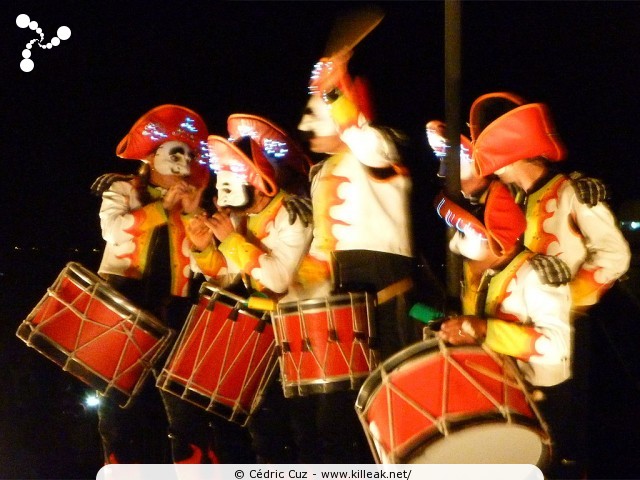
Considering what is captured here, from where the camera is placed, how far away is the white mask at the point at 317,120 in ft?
11.7

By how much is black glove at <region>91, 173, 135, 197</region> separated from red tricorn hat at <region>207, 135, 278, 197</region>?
0.59m

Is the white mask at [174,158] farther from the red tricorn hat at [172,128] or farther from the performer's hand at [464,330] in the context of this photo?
the performer's hand at [464,330]

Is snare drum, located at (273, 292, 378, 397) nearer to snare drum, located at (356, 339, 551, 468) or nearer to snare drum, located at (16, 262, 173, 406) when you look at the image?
snare drum, located at (356, 339, 551, 468)

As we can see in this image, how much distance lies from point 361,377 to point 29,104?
88.7 inches

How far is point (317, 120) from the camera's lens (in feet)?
11.8

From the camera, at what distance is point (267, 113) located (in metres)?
3.78

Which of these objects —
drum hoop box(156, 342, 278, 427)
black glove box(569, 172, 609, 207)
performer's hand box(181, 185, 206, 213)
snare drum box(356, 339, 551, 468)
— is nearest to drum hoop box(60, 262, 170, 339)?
drum hoop box(156, 342, 278, 427)

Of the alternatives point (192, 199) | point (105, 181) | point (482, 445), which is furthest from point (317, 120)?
point (482, 445)

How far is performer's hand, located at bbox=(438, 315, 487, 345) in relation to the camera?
308 centimetres

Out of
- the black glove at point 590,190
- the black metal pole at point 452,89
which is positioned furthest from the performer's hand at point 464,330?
the black glove at point 590,190

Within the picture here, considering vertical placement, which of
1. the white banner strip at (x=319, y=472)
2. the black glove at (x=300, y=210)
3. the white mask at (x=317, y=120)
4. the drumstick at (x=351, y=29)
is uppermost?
the drumstick at (x=351, y=29)

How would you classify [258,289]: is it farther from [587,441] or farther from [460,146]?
[587,441]

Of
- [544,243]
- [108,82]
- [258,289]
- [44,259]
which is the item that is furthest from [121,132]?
[544,243]

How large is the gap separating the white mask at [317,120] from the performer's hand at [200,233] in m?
0.66
